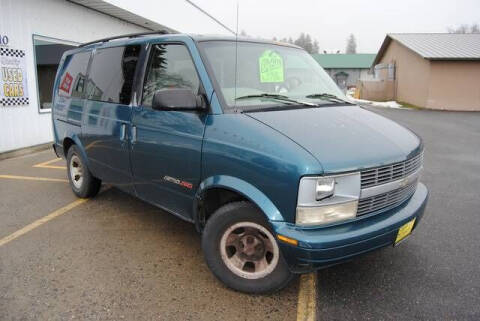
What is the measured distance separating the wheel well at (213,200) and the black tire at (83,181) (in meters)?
2.30

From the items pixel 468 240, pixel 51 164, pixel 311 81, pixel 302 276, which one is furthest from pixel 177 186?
pixel 51 164

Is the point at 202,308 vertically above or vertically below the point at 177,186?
below

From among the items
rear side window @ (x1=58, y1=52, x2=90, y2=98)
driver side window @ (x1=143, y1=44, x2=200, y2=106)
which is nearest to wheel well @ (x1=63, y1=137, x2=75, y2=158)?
rear side window @ (x1=58, y1=52, x2=90, y2=98)

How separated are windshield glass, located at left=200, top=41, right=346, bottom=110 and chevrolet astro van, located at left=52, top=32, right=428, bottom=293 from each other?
0.01m

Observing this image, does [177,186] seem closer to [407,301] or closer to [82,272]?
[82,272]

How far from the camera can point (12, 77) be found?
26.8ft

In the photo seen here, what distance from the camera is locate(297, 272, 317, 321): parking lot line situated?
2699mm

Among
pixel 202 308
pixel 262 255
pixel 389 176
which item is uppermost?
pixel 389 176

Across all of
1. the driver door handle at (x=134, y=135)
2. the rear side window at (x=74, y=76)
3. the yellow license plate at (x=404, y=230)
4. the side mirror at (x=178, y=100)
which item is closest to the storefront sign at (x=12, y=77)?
the rear side window at (x=74, y=76)

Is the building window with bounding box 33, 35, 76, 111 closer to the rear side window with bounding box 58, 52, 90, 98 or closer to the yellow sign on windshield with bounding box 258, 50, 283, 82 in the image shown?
the rear side window with bounding box 58, 52, 90, 98

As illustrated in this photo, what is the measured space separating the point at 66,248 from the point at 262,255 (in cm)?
207

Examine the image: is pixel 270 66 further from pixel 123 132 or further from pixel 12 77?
pixel 12 77

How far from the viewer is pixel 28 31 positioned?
8.49 m

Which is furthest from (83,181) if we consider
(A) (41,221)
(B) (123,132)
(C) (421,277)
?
(C) (421,277)
